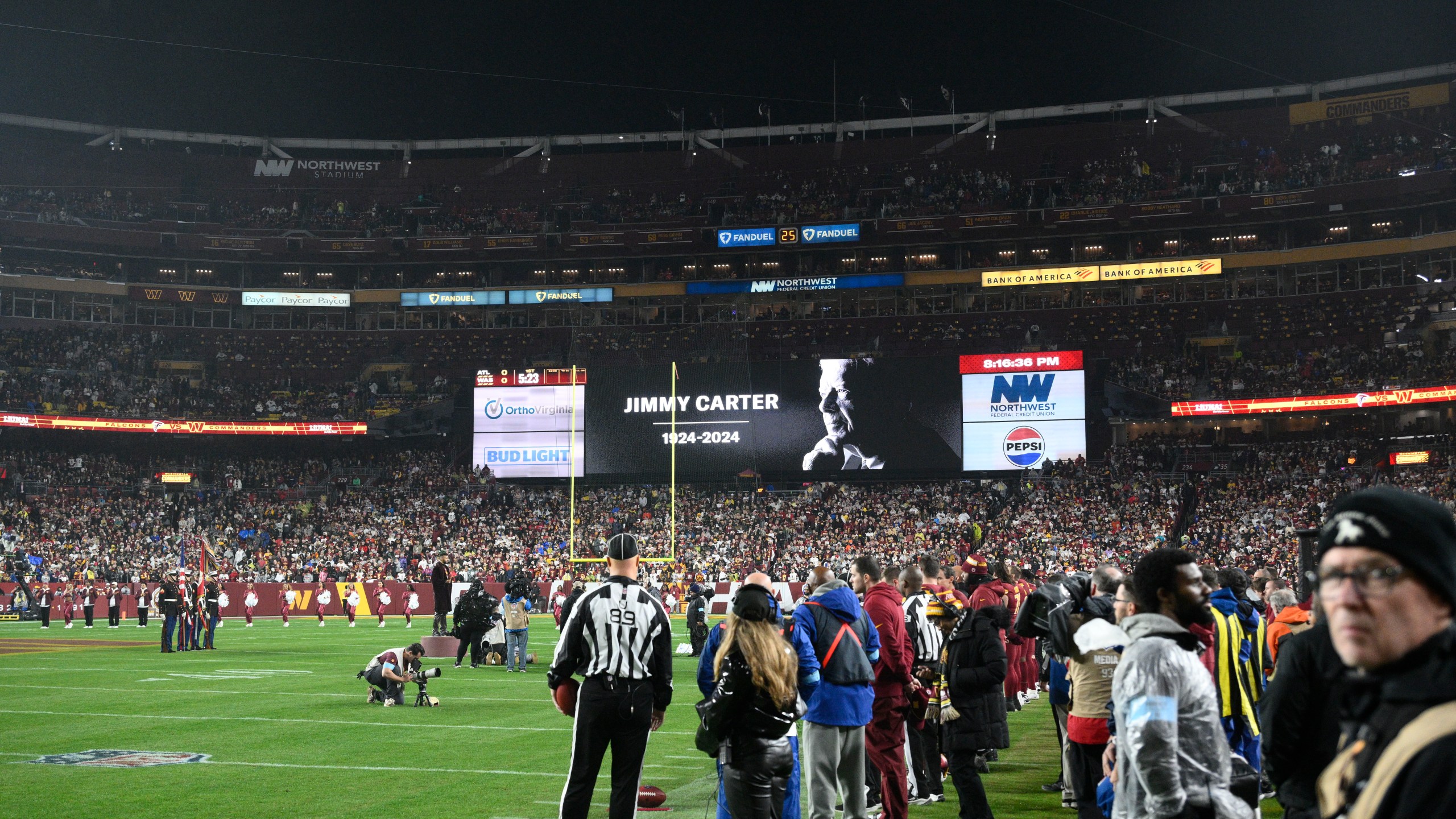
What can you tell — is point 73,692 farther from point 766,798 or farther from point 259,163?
point 259,163

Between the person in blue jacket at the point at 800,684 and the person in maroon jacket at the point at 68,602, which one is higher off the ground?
the person in blue jacket at the point at 800,684

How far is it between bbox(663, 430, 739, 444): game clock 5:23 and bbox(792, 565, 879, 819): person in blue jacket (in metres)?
38.0

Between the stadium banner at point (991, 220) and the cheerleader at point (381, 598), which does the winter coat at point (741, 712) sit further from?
the stadium banner at point (991, 220)

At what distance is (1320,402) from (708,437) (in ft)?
77.6

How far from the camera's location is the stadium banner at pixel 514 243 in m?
59.6

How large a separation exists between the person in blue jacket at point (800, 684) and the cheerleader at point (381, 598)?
31904mm

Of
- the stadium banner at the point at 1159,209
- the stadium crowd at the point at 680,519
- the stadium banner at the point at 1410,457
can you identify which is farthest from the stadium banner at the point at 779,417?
the stadium banner at the point at 1410,457

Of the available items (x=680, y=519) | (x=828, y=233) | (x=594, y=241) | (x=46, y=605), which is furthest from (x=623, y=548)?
(x=594, y=241)

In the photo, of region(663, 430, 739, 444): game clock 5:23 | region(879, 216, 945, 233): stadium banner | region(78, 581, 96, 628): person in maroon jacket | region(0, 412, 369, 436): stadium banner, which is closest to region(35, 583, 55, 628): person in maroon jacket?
region(78, 581, 96, 628): person in maroon jacket

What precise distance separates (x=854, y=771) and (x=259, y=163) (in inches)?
2621

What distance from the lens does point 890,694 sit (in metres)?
8.35

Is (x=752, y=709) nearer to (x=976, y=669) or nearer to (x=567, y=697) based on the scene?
(x=567, y=697)

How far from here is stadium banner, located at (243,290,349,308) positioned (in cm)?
5975

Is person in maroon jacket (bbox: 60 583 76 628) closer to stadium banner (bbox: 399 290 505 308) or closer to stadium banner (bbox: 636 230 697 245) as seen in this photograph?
stadium banner (bbox: 399 290 505 308)
